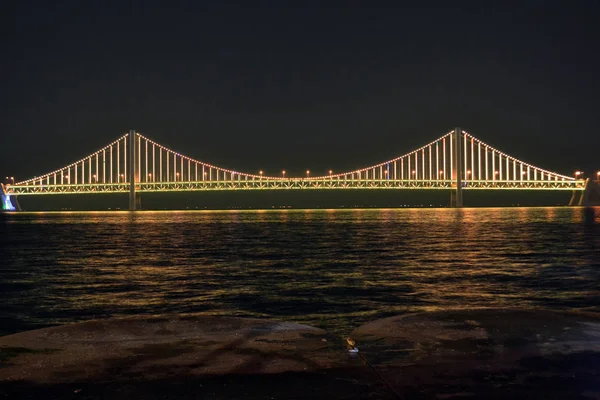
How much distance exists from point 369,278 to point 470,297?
3377 millimetres

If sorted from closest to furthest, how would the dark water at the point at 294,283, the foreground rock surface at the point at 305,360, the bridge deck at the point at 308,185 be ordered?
the foreground rock surface at the point at 305,360 → the dark water at the point at 294,283 → the bridge deck at the point at 308,185

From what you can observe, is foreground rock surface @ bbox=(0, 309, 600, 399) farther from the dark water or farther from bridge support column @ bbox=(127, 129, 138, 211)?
bridge support column @ bbox=(127, 129, 138, 211)

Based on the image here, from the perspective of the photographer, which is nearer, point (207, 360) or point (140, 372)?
point (140, 372)

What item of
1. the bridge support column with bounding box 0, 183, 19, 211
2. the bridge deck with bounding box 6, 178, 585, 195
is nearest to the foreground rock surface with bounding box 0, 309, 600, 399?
the bridge deck with bounding box 6, 178, 585, 195

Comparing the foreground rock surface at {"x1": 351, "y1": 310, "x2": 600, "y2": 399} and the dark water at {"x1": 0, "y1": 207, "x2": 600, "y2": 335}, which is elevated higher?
the foreground rock surface at {"x1": 351, "y1": 310, "x2": 600, "y2": 399}

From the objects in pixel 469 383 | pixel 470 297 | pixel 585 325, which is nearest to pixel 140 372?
pixel 469 383

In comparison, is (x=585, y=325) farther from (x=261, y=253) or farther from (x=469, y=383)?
(x=261, y=253)

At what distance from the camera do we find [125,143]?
101 metres

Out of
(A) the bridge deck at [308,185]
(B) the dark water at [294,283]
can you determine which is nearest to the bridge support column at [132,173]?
(A) the bridge deck at [308,185]

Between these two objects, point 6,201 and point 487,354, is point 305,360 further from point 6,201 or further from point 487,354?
Result: point 6,201

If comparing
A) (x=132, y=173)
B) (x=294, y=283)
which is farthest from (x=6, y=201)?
(x=294, y=283)

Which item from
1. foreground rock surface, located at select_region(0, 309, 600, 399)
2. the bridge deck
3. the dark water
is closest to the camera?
foreground rock surface, located at select_region(0, 309, 600, 399)

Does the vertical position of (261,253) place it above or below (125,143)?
below

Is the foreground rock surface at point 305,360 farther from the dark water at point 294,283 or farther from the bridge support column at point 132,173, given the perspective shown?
the bridge support column at point 132,173
